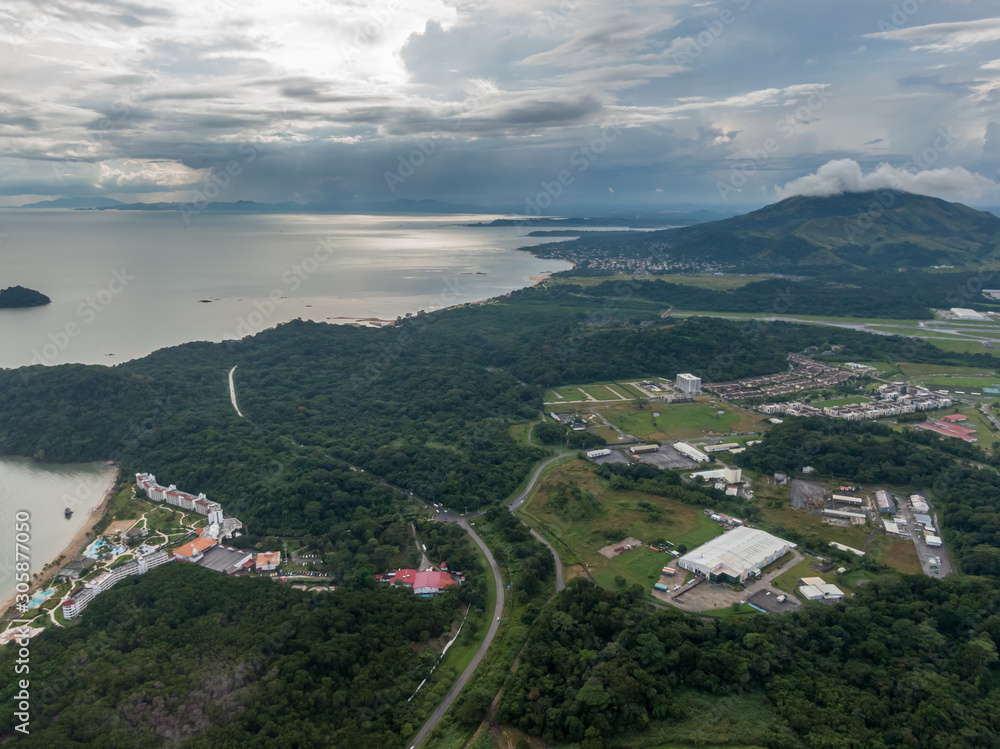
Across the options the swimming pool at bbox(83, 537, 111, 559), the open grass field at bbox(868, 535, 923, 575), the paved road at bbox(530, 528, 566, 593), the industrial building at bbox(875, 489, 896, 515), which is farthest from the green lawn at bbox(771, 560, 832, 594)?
the swimming pool at bbox(83, 537, 111, 559)

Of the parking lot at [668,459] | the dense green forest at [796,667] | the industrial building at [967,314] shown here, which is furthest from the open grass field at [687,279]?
the dense green forest at [796,667]

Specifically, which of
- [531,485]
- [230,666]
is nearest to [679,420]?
[531,485]

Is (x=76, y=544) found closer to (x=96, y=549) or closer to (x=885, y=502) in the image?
(x=96, y=549)

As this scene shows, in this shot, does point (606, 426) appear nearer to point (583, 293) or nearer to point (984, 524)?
point (984, 524)

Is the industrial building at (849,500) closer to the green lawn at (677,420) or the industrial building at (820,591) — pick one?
the industrial building at (820,591)

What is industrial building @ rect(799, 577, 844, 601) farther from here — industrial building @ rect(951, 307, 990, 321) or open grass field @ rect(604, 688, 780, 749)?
industrial building @ rect(951, 307, 990, 321)
